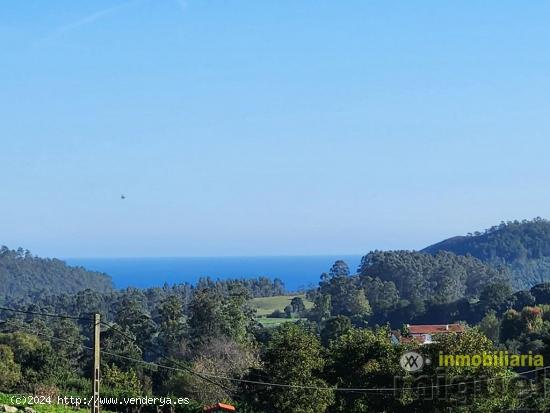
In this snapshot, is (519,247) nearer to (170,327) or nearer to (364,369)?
(170,327)

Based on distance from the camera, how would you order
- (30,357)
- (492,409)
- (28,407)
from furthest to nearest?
(30,357)
(492,409)
(28,407)

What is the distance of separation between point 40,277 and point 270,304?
273 ft

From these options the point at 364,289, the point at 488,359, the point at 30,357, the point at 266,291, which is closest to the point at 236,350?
the point at 30,357

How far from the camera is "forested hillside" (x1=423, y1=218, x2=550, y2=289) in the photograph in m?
174

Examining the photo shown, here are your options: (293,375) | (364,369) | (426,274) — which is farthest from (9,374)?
(426,274)

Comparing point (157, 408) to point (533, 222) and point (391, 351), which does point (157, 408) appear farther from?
point (533, 222)

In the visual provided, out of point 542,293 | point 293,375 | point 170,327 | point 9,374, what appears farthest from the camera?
point 542,293

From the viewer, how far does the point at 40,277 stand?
182125 mm

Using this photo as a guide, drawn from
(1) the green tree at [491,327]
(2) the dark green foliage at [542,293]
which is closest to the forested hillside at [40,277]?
(2) the dark green foliage at [542,293]

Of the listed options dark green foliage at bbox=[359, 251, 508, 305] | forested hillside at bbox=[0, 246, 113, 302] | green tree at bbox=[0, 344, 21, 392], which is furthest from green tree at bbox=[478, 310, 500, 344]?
forested hillside at bbox=[0, 246, 113, 302]

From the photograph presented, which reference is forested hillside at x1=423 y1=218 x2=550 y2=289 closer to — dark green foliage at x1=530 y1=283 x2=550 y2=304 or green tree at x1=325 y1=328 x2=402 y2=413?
dark green foliage at x1=530 y1=283 x2=550 y2=304

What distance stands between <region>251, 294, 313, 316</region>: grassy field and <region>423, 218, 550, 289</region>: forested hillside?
218 feet

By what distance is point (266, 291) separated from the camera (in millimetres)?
137375

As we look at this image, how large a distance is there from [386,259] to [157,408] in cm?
8962
